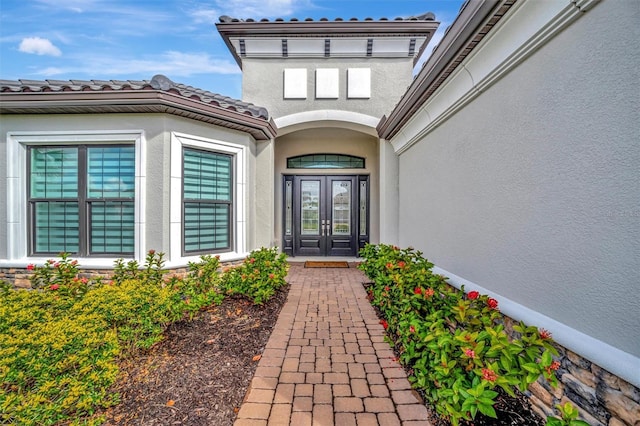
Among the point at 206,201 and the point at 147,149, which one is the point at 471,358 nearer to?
the point at 206,201

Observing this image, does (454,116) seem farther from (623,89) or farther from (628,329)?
(628,329)

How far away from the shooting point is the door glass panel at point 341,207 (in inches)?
341

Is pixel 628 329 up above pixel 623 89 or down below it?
below

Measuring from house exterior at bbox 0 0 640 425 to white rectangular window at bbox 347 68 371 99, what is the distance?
0.08m

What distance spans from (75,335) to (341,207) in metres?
7.02

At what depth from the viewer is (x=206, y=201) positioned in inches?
208

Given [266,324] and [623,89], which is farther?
[266,324]

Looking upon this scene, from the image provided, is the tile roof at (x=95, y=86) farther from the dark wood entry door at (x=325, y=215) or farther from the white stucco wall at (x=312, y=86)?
the dark wood entry door at (x=325, y=215)

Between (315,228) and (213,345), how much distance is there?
18.5ft

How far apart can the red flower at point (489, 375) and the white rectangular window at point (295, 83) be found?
22.1 ft

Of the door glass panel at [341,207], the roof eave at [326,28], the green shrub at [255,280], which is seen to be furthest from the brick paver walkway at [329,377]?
the roof eave at [326,28]

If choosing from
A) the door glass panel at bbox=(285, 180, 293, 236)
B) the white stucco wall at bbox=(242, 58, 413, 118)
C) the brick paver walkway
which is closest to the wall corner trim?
the brick paver walkway

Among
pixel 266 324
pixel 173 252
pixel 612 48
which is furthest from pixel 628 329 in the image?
pixel 173 252

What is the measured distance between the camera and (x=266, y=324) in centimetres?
388
